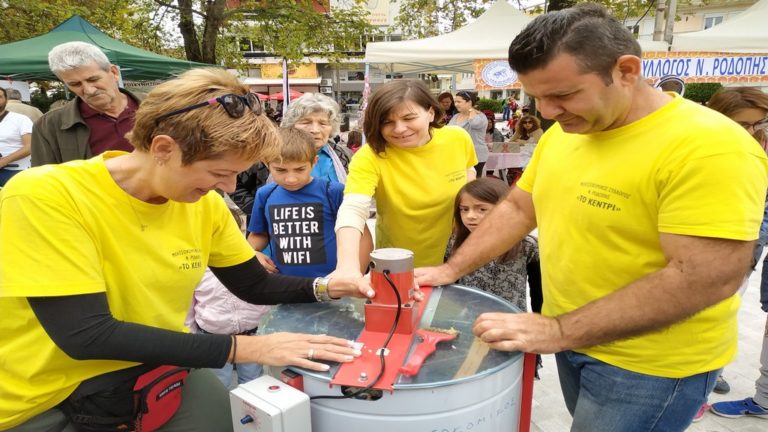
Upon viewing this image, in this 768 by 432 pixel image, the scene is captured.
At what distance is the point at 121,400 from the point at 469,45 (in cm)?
656

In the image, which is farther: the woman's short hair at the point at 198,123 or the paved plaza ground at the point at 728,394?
the paved plaza ground at the point at 728,394

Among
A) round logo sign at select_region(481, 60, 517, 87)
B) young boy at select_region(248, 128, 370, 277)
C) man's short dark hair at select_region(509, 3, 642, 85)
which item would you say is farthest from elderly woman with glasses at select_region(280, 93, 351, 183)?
round logo sign at select_region(481, 60, 517, 87)

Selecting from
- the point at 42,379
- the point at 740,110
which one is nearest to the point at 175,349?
the point at 42,379

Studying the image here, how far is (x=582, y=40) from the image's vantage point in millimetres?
1140

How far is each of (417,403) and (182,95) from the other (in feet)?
3.25

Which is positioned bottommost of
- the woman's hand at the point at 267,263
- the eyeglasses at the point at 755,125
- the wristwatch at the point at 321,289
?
the woman's hand at the point at 267,263

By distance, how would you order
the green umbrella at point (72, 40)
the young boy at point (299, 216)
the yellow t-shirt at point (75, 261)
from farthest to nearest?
the green umbrella at point (72, 40), the young boy at point (299, 216), the yellow t-shirt at point (75, 261)

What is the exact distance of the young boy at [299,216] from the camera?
2.54m

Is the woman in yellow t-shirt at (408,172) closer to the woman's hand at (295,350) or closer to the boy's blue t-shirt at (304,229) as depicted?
the boy's blue t-shirt at (304,229)

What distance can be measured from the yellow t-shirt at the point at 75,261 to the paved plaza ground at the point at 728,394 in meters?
2.18

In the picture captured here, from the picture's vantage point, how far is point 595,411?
4.43 feet

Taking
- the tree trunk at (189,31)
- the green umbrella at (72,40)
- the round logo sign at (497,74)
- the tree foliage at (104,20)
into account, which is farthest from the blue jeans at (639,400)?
the tree foliage at (104,20)

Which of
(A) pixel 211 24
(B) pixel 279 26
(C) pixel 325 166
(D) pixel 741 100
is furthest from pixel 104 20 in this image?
(D) pixel 741 100

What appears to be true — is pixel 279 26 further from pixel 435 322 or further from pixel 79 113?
pixel 435 322
